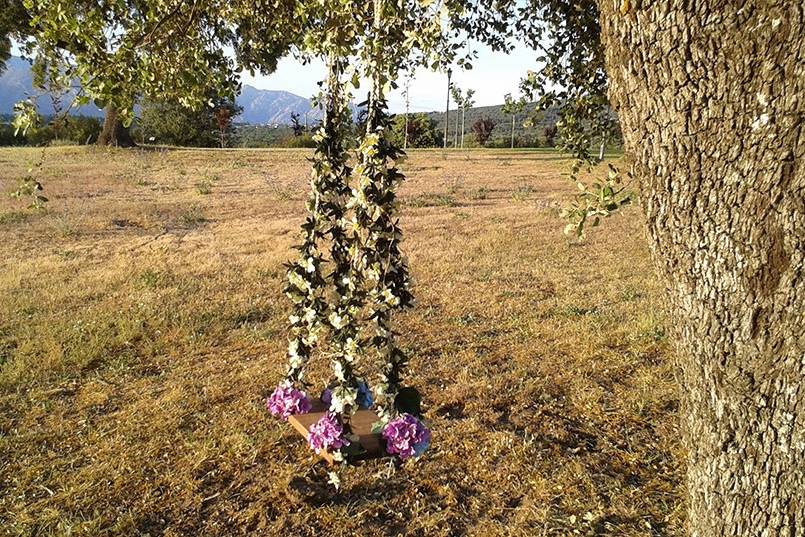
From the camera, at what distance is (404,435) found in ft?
7.40

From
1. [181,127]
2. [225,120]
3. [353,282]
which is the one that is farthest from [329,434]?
[181,127]

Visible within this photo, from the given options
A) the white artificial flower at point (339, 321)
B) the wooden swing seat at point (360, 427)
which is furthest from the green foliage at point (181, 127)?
the white artificial flower at point (339, 321)

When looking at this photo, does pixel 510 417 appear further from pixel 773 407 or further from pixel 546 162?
pixel 546 162

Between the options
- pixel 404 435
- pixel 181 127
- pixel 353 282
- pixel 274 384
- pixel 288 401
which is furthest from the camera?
pixel 181 127

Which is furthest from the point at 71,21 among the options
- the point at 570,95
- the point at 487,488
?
the point at 487,488

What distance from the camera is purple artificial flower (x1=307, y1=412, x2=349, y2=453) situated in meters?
2.39

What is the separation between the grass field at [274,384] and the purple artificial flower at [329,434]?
131 cm

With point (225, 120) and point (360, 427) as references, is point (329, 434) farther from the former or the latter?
point (225, 120)

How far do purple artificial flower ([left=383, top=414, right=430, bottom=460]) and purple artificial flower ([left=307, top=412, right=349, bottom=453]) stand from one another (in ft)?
0.76

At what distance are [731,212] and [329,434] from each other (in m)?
1.71

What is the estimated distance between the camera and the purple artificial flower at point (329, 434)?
2389 millimetres

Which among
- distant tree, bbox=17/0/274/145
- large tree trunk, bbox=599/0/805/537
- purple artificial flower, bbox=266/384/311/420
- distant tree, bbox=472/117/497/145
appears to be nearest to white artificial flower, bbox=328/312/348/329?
purple artificial flower, bbox=266/384/311/420

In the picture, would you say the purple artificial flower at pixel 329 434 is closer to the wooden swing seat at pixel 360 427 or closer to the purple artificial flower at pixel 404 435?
the wooden swing seat at pixel 360 427

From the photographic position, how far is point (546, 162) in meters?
33.5
